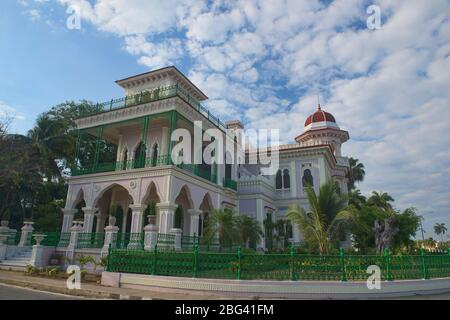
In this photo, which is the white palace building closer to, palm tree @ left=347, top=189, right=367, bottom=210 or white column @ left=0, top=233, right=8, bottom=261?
white column @ left=0, top=233, right=8, bottom=261

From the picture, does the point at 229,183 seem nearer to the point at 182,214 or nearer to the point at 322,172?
the point at 182,214

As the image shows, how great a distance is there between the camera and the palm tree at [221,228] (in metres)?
13.5

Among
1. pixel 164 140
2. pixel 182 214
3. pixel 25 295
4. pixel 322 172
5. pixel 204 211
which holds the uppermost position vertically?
pixel 164 140

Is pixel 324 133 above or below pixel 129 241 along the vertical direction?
above

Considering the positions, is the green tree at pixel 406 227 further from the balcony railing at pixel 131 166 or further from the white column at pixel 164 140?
the white column at pixel 164 140

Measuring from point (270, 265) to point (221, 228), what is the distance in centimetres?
532

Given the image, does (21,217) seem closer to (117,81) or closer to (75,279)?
(117,81)

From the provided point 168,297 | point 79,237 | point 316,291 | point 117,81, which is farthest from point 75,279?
point 117,81

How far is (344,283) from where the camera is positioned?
7910mm

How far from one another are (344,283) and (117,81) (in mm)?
18174

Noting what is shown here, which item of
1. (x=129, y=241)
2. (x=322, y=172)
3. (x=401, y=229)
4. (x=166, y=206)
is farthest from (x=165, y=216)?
(x=401, y=229)

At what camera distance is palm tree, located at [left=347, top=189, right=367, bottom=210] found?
28.4m

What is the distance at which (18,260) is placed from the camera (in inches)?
534

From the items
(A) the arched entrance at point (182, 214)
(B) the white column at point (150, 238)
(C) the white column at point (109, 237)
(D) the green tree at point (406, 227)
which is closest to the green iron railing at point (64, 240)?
(C) the white column at point (109, 237)
